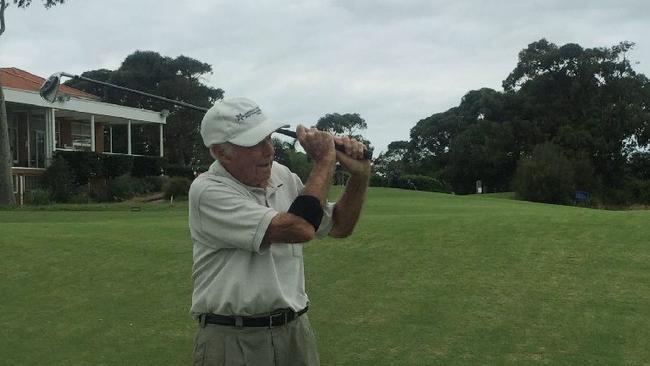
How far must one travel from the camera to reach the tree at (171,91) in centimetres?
5478

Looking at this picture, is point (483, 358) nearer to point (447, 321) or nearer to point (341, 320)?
point (447, 321)

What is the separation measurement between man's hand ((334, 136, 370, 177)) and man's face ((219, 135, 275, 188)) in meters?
0.32

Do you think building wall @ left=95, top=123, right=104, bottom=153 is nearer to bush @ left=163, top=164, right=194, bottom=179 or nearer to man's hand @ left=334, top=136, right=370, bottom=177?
bush @ left=163, top=164, right=194, bottom=179

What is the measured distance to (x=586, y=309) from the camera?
703cm

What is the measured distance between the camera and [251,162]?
9.55 feet

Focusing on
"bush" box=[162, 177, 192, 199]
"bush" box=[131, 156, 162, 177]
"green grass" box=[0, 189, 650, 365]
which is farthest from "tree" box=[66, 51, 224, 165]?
"green grass" box=[0, 189, 650, 365]

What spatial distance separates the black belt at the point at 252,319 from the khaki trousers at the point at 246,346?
0.02 meters

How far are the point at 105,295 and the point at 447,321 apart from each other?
4023 millimetres

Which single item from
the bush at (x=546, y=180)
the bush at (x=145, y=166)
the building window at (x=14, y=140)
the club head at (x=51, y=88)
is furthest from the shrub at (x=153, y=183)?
the club head at (x=51, y=88)

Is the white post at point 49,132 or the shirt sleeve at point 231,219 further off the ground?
the white post at point 49,132

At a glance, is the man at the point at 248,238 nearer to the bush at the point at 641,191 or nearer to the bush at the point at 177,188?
the bush at the point at 177,188

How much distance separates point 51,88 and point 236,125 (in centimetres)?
190

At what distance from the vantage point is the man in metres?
2.77

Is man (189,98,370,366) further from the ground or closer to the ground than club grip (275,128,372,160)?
closer to the ground
